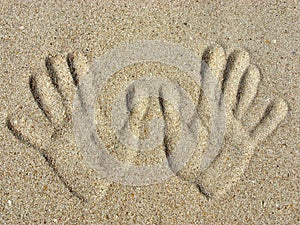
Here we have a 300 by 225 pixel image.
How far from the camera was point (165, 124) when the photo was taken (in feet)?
5.76

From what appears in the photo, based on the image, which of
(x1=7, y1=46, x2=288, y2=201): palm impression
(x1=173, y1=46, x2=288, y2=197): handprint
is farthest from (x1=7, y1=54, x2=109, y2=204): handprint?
(x1=173, y1=46, x2=288, y2=197): handprint

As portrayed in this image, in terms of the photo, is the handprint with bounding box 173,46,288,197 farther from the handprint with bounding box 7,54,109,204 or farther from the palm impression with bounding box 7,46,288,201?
the handprint with bounding box 7,54,109,204

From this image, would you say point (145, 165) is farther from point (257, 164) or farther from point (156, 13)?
point (156, 13)

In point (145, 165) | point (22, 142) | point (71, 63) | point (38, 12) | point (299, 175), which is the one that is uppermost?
point (38, 12)

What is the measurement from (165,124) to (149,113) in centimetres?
8

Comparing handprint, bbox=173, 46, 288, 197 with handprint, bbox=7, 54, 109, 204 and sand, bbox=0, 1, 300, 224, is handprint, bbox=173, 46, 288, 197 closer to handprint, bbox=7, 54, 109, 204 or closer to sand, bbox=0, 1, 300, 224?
sand, bbox=0, 1, 300, 224

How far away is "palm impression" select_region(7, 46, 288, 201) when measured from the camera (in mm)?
1678

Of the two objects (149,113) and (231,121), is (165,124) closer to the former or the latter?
(149,113)

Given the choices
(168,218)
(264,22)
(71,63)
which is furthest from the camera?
(264,22)

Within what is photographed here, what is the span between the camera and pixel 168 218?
1.64 meters

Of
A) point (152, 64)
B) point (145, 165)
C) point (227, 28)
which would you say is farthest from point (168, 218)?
point (227, 28)

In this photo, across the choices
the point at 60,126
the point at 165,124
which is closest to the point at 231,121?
the point at 165,124

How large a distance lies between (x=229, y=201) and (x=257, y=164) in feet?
0.63

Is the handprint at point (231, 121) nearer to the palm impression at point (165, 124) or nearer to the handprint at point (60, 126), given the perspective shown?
the palm impression at point (165, 124)
